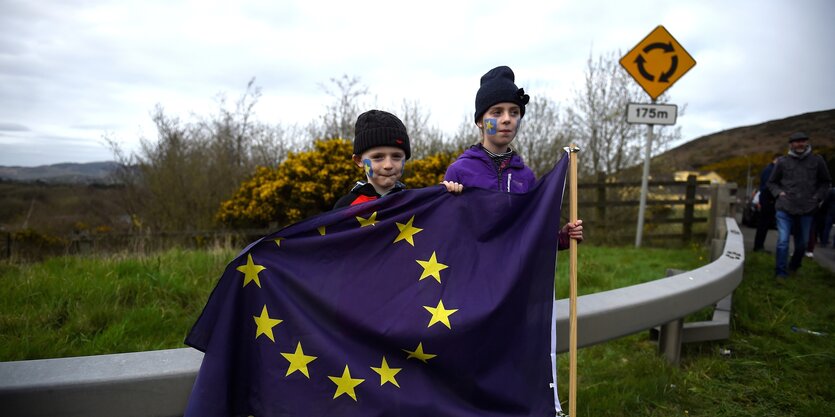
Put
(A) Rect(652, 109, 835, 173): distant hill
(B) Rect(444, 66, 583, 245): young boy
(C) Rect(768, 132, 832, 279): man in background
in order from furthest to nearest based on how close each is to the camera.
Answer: (A) Rect(652, 109, 835, 173): distant hill < (C) Rect(768, 132, 832, 279): man in background < (B) Rect(444, 66, 583, 245): young boy

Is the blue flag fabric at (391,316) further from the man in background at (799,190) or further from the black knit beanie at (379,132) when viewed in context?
the man in background at (799,190)

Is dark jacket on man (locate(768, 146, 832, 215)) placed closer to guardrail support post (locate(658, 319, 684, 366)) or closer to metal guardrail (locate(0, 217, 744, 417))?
guardrail support post (locate(658, 319, 684, 366))

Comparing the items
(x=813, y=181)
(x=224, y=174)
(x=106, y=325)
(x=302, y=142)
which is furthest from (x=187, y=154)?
(x=813, y=181)

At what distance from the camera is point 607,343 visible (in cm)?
464

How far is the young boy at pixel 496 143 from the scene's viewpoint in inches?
123

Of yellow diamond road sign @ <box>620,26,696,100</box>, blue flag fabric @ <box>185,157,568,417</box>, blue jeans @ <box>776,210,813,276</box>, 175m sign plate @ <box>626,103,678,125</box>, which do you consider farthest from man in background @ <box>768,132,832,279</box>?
blue flag fabric @ <box>185,157,568,417</box>

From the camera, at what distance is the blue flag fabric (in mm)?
2383

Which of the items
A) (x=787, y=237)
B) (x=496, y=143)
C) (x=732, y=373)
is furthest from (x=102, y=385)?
(x=787, y=237)

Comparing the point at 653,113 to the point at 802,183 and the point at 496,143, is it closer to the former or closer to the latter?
the point at 802,183

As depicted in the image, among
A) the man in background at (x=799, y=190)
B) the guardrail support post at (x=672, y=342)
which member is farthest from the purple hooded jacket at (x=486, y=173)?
the man in background at (x=799, y=190)

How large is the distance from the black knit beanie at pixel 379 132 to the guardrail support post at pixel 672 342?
241cm

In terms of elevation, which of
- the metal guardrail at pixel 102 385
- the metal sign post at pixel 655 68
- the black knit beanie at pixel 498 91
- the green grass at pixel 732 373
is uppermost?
the metal sign post at pixel 655 68

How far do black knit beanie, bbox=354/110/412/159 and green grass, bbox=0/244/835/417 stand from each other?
1.91 meters

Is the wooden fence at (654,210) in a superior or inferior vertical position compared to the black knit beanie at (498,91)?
inferior
